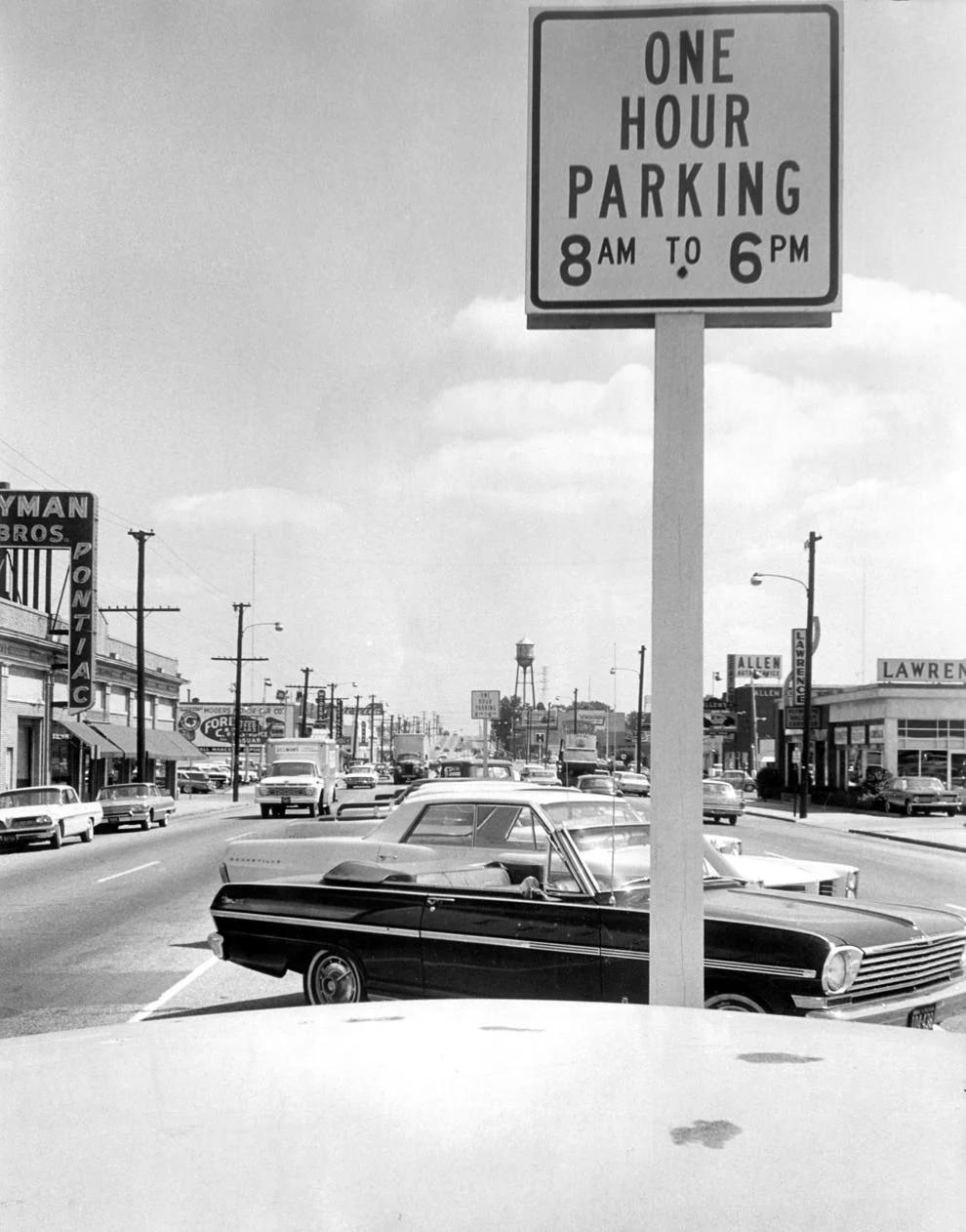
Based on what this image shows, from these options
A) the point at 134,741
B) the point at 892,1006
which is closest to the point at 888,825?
the point at 134,741

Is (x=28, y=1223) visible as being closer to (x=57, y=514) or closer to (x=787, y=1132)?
(x=787, y=1132)

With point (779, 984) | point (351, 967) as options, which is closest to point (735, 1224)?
point (779, 984)

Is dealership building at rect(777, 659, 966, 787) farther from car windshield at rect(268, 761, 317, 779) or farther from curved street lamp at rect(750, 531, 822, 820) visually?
car windshield at rect(268, 761, 317, 779)

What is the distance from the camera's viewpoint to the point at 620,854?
7391mm

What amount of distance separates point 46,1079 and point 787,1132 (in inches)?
49.5

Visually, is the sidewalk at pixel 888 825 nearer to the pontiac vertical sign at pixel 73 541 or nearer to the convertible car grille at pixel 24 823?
the convertible car grille at pixel 24 823

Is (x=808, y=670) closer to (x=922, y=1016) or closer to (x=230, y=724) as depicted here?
(x=922, y=1016)

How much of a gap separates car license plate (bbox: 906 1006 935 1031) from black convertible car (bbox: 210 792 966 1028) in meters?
0.01

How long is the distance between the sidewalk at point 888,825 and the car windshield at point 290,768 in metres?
14.8

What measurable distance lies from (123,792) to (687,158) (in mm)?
31828

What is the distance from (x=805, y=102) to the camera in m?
3.31

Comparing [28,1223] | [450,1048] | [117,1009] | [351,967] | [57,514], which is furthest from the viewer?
[57,514]

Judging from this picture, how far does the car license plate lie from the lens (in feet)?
20.4

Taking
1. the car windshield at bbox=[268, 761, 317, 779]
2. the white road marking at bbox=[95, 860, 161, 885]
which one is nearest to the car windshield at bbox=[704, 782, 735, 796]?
the car windshield at bbox=[268, 761, 317, 779]
